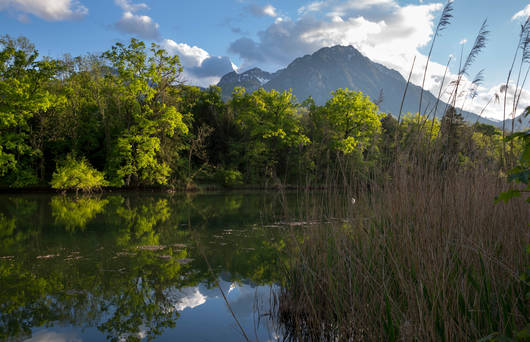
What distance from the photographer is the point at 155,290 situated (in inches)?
154

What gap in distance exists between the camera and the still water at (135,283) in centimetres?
301

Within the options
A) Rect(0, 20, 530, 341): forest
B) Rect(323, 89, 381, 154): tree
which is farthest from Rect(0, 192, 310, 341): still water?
Rect(323, 89, 381, 154): tree

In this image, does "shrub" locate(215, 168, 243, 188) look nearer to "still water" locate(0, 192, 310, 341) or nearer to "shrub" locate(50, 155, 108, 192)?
"shrub" locate(50, 155, 108, 192)

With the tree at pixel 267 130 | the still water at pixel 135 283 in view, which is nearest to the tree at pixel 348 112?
the tree at pixel 267 130

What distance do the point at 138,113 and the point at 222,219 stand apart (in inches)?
558

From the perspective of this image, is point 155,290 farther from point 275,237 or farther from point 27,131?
point 27,131

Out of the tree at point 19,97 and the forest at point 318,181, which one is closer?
the forest at point 318,181

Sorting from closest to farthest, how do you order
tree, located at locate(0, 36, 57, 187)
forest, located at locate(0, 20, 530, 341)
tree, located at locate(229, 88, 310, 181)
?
forest, located at locate(0, 20, 530, 341), tree, located at locate(0, 36, 57, 187), tree, located at locate(229, 88, 310, 181)

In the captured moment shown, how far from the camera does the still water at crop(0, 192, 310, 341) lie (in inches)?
118

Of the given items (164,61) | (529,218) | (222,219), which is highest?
(164,61)

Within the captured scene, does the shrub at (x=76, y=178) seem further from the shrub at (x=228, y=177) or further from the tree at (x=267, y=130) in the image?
the tree at (x=267, y=130)

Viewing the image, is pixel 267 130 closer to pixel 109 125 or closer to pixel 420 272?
pixel 109 125

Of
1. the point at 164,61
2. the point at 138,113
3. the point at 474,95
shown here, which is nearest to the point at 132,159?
the point at 138,113

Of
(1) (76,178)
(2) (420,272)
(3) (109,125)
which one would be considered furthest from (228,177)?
(2) (420,272)
